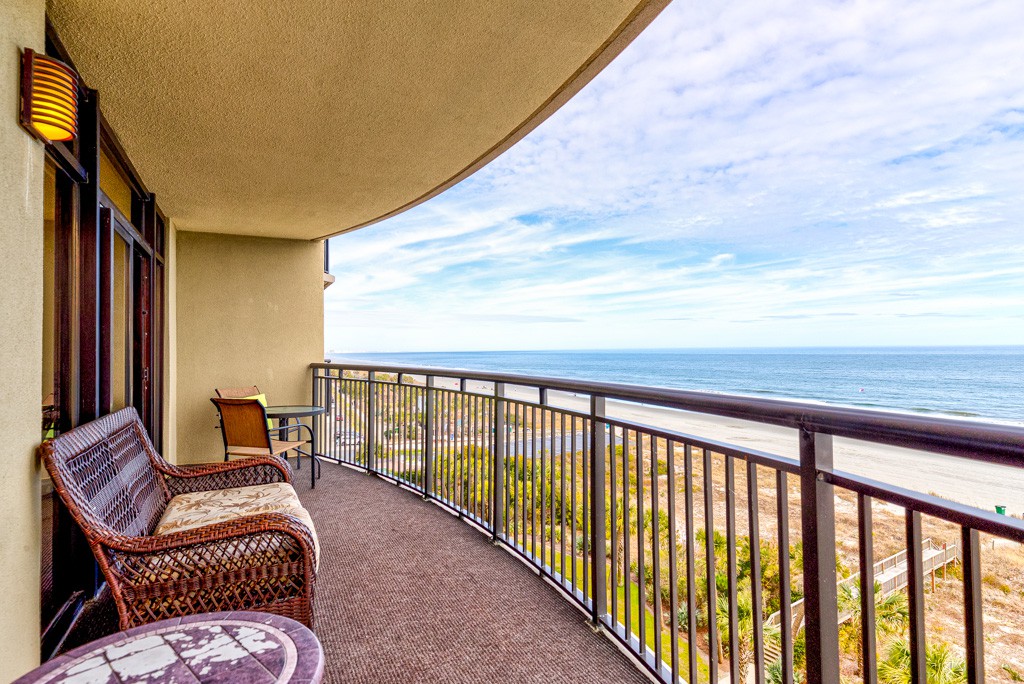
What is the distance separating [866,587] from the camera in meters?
1.09

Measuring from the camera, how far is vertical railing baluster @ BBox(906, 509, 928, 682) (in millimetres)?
959

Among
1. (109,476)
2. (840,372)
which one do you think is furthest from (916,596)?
(840,372)

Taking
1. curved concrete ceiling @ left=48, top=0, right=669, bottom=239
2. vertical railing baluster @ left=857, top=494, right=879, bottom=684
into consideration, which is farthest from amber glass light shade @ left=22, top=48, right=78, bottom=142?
vertical railing baluster @ left=857, top=494, right=879, bottom=684

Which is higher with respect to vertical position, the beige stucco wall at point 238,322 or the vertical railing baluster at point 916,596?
the beige stucco wall at point 238,322

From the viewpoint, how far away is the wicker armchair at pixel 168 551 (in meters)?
1.60

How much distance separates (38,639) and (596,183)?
1631 inches

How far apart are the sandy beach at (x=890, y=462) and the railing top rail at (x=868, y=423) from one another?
0.09 feet

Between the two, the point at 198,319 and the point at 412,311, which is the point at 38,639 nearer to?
the point at 198,319

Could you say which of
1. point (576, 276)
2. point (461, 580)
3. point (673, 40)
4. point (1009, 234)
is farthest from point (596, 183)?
point (461, 580)

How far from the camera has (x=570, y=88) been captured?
2707 millimetres

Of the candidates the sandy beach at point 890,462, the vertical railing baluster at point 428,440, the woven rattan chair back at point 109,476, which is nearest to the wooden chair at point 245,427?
the vertical railing baluster at point 428,440

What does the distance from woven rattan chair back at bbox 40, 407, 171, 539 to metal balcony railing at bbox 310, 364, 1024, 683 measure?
67.6 inches

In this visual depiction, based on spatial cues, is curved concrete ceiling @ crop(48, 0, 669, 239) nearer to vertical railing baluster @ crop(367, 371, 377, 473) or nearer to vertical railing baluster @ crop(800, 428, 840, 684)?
vertical railing baluster @ crop(800, 428, 840, 684)

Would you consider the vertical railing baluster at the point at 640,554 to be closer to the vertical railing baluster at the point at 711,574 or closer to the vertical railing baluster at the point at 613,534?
the vertical railing baluster at the point at 613,534
